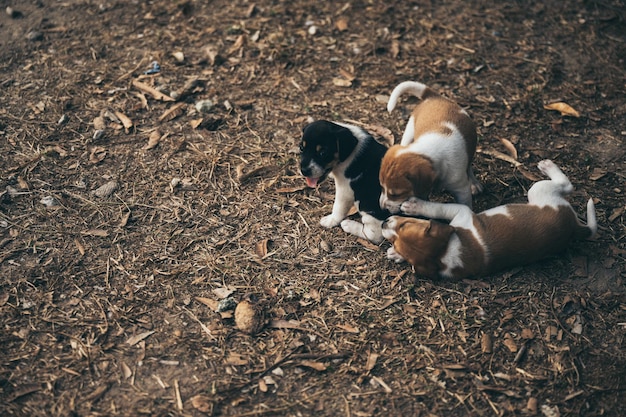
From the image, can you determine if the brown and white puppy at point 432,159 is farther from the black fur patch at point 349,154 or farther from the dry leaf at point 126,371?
the dry leaf at point 126,371

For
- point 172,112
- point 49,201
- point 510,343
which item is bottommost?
point 510,343

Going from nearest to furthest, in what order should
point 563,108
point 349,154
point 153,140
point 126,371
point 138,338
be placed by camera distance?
point 126,371, point 138,338, point 349,154, point 153,140, point 563,108

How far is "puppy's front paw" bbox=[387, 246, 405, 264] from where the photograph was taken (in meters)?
4.95

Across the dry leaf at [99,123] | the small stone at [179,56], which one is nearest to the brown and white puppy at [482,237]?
the dry leaf at [99,123]

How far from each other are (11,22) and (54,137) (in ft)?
8.03

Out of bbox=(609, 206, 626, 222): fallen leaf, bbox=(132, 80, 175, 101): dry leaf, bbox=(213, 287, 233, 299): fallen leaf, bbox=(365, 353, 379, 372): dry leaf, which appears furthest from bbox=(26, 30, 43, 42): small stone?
bbox=(609, 206, 626, 222): fallen leaf

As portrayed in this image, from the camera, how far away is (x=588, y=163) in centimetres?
588

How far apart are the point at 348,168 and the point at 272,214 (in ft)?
3.05

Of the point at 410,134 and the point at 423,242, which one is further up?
the point at 410,134

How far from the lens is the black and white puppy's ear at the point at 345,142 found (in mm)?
4738

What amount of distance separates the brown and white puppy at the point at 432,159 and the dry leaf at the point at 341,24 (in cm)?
264

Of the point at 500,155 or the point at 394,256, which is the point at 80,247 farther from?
the point at 500,155

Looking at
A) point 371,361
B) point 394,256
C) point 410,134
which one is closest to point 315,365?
point 371,361

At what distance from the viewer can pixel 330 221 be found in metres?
5.31
